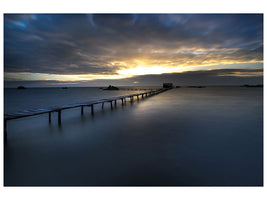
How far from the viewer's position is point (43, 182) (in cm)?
280

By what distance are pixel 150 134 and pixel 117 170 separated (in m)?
2.63

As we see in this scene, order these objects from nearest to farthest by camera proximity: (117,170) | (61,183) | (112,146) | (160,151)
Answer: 1. (61,183)
2. (117,170)
3. (160,151)
4. (112,146)

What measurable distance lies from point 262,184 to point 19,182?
16.3 ft

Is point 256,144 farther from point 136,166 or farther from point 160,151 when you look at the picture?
point 136,166

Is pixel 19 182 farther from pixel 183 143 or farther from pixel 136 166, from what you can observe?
pixel 183 143

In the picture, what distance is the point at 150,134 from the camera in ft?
18.2

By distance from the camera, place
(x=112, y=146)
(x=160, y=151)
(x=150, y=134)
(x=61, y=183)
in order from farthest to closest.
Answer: (x=150, y=134), (x=112, y=146), (x=160, y=151), (x=61, y=183)

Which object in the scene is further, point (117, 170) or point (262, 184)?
point (117, 170)

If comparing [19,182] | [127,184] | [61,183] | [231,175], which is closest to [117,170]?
[127,184]

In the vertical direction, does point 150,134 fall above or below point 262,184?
above

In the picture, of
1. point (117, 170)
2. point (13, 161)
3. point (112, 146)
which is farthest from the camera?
point (112, 146)

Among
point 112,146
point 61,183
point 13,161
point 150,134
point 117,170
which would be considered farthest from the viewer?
point 150,134

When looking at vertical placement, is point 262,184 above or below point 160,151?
below

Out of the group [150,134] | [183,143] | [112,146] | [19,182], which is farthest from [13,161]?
[183,143]
